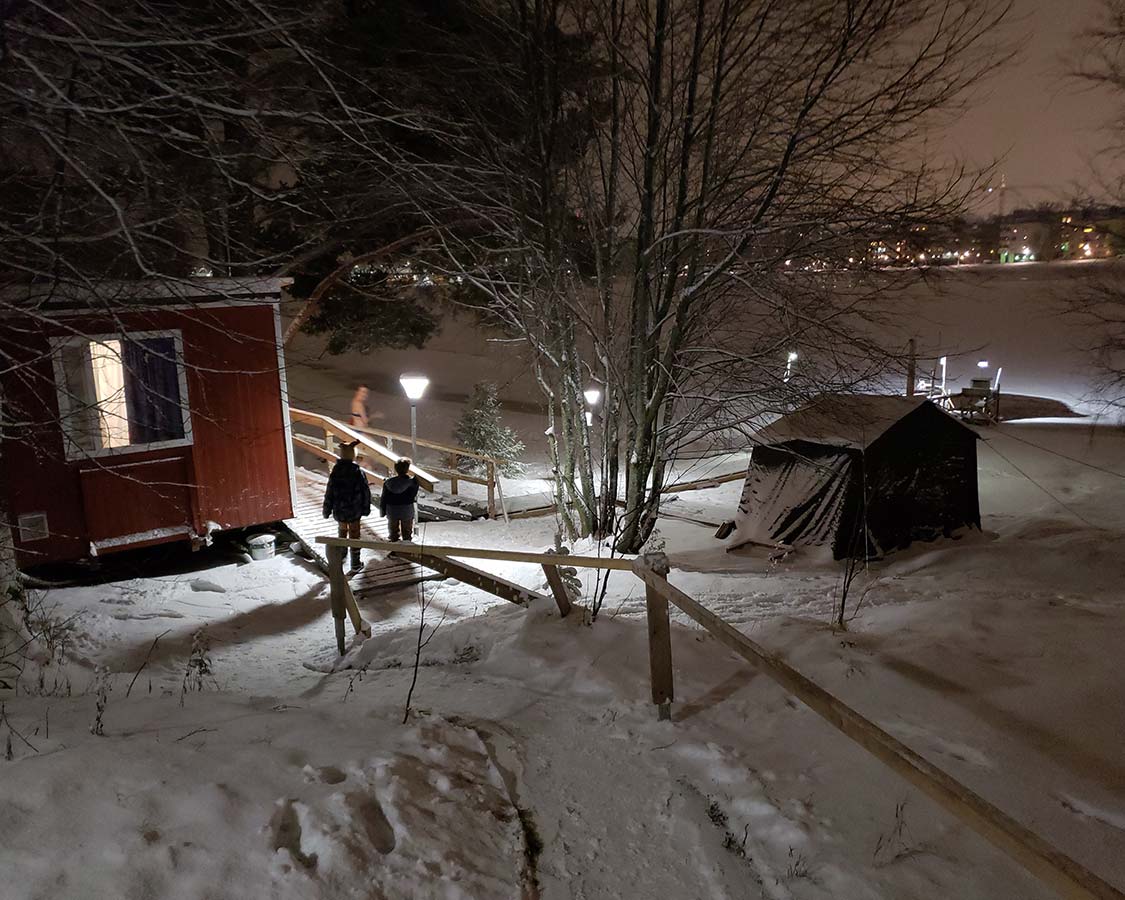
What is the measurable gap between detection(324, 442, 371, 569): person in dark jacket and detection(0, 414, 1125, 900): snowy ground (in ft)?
11.5

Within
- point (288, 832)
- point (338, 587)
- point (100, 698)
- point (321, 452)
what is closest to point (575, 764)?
point (288, 832)

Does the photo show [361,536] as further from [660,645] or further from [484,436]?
[484,436]

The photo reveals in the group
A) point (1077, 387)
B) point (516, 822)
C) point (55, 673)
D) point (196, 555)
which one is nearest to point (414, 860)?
point (516, 822)

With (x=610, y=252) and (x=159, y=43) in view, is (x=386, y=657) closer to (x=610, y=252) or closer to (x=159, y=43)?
(x=159, y=43)

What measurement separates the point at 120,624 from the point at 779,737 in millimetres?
7465

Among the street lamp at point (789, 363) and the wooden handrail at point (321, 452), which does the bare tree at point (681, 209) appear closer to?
the street lamp at point (789, 363)

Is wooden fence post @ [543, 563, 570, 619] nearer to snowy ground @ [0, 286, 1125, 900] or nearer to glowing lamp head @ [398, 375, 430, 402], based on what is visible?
snowy ground @ [0, 286, 1125, 900]

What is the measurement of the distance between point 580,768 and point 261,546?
8.62 metres

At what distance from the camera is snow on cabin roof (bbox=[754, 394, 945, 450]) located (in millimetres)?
10617

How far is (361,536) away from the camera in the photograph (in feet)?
36.7

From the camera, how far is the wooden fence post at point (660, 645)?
4145mm

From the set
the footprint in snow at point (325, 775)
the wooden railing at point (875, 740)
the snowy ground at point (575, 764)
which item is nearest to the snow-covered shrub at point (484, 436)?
the snowy ground at point (575, 764)

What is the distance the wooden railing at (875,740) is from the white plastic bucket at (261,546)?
23.3 feet

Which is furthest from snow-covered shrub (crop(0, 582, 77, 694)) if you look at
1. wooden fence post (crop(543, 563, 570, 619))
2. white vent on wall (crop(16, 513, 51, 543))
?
wooden fence post (crop(543, 563, 570, 619))
